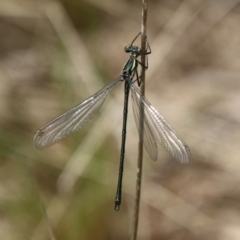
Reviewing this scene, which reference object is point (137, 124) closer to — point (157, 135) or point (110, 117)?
point (157, 135)

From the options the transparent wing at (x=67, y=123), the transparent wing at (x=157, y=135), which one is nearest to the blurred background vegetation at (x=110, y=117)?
the transparent wing at (x=67, y=123)

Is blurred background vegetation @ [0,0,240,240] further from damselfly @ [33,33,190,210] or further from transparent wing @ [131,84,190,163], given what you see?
transparent wing @ [131,84,190,163]

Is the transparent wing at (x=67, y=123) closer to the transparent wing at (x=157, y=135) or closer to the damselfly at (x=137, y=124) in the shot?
the damselfly at (x=137, y=124)

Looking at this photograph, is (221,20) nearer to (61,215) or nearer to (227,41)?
(227,41)

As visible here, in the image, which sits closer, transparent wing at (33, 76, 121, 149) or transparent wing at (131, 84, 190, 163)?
transparent wing at (131, 84, 190, 163)

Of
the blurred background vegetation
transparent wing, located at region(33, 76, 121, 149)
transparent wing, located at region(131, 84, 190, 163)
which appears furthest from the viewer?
the blurred background vegetation

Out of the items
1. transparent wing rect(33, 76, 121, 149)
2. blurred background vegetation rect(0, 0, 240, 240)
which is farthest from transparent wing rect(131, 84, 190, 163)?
blurred background vegetation rect(0, 0, 240, 240)

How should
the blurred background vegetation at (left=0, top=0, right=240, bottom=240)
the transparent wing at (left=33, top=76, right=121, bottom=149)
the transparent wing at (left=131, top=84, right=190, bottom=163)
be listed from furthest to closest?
the blurred background vegetation at (left=0, top=0, right=240, bottom=240) → the transparent wing at (left=33, top=76, right=121, bottom=149) → the transparent wing at (left=131, top=84, right=190, bottom=163)

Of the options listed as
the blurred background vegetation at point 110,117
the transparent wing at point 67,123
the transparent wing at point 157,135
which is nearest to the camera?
the transparent wing at point 157,135

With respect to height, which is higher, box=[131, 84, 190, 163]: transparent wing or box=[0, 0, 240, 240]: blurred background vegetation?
box=[0, 0, 240, 240]: blurred background vegetation
